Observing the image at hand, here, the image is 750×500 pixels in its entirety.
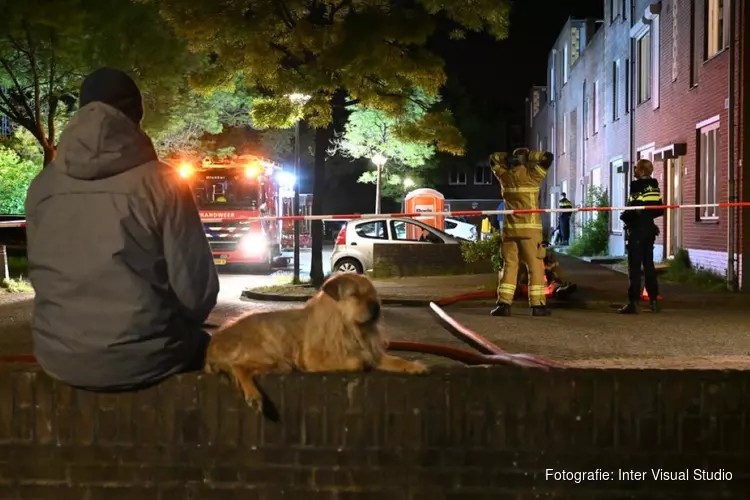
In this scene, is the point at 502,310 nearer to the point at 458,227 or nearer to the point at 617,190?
the point at 617,190

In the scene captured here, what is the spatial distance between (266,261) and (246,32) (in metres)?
7.85

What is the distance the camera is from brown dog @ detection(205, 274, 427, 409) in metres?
3.74

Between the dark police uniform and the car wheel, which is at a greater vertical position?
the dark police uniform

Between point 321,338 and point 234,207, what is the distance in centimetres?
1895

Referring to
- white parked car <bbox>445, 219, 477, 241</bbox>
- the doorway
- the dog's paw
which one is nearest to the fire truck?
the doorway

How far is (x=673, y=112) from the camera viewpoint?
781 inches

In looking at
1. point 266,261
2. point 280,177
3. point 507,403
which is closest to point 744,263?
point 266,261

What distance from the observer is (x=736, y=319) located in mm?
11344

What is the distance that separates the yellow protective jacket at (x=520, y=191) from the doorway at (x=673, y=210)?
9.76m

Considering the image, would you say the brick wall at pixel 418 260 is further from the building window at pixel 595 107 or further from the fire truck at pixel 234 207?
the building window at pixel 595 107

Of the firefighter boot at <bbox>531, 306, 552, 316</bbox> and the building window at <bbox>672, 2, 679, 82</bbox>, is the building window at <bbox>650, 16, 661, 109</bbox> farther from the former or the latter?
the firefighter boot at <bbox>531, 306, 552, 316</bbox>

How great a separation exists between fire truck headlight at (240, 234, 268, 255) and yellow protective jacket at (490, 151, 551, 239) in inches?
449

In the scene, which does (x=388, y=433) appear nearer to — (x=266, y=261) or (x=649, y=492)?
(x=649, y=492)

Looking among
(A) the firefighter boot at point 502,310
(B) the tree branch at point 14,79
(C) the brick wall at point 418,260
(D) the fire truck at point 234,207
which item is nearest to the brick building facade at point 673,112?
(C) the brick wall at point 418,260
